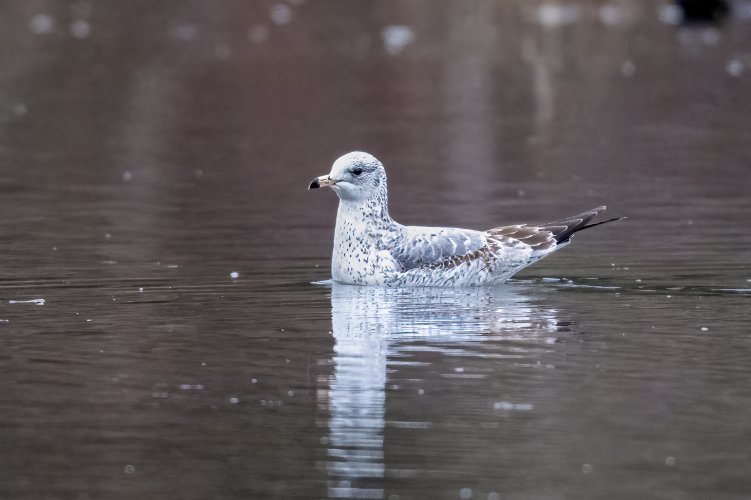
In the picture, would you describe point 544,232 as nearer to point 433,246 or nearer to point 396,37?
point 433,246

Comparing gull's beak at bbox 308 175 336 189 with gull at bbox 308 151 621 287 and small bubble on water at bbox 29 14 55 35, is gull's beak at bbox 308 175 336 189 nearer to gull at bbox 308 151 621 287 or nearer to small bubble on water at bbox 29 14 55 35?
gull at bbox 308 151 621 287

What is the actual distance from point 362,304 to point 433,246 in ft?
3.54

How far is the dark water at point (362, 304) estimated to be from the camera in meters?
7.21

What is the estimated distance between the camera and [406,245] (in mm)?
12086

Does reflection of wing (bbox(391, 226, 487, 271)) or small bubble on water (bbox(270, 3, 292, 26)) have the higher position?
small bubble on water (bbox(270, 3, 292, 26))

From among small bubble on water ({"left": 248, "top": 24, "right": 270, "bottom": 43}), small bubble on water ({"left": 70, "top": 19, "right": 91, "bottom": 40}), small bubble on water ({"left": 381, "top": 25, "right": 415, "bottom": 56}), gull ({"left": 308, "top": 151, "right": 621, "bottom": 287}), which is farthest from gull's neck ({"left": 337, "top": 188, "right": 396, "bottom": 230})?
small bubble on water ({"left": 70, "top": 19, "right": 91, "bottom": 40})

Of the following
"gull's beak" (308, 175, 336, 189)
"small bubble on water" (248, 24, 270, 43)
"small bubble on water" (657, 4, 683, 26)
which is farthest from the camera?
"small bubble on water" (657, 4, 683, 26)

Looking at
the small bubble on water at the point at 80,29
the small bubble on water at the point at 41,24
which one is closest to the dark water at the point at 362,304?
the small bubble on water at the point at 80,29

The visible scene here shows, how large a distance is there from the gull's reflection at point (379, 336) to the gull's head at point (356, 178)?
2.69 ft

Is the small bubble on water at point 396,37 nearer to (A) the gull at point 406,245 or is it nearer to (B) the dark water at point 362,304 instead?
(B) the dark water at point 362,304

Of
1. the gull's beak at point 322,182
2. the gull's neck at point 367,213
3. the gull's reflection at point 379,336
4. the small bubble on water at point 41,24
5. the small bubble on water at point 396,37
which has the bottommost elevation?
the gull's reflection at point 379,336

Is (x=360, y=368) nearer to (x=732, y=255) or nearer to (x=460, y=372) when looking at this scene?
(x=460, y=372)

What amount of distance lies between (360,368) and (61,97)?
62.1ft

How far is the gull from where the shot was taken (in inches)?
471
